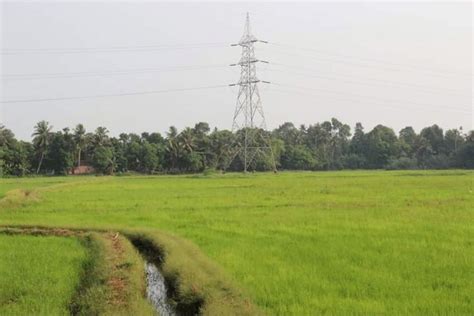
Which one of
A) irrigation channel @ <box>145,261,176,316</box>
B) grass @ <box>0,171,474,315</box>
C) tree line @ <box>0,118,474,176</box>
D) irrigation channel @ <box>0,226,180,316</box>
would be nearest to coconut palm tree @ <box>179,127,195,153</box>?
tree line @ <box>0,118,474,176</box>

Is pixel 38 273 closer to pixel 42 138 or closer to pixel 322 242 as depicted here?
pixel 322 242

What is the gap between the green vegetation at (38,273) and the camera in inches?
280

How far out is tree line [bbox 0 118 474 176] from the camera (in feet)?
207

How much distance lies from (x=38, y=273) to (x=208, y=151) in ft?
203

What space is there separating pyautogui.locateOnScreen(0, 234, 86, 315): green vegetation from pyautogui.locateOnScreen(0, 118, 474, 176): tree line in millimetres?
41180

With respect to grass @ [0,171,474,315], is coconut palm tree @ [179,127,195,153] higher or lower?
higher

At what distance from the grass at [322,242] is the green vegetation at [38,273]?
1.86 meters

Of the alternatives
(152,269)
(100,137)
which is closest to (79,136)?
(100,137)

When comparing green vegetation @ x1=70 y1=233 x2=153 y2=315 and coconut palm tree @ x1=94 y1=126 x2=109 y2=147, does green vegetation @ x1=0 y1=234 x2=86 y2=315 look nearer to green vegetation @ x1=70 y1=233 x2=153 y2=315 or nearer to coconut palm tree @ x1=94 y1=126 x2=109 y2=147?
green vegetation @ x1=70 y1=233 x2=153 y2=315

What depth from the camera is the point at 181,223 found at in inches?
612

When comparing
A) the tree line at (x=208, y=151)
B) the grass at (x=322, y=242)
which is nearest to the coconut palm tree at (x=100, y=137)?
the tree line at (x=208, y=151)

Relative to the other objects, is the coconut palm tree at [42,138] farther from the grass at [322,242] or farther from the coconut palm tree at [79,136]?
the grass at [322,242]

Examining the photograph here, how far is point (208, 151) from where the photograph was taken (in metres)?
70.9

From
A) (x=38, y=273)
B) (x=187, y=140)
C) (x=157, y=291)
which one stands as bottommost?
(x=157, y=291)
